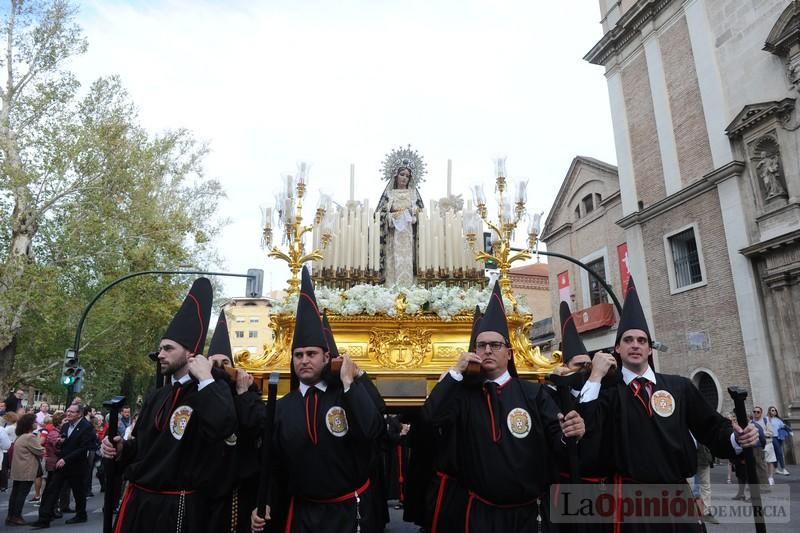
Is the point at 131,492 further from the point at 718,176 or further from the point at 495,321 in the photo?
the point at 718,176

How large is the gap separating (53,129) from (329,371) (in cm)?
1758

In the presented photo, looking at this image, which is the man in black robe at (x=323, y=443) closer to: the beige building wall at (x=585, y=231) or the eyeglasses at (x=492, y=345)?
the eyeglasses at (x=492, y=345)

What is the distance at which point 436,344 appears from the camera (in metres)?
5.99

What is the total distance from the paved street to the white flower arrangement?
2.78 m

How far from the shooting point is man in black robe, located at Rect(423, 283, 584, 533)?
3168mm

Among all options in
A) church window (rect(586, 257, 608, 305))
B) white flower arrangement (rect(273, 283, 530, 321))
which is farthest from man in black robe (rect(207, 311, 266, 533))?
church window (rect(586, 257, 608, 305))

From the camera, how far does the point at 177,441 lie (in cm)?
335

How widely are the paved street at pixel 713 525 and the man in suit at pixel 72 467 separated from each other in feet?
0.68

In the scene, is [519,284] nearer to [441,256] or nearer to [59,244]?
[59,244]

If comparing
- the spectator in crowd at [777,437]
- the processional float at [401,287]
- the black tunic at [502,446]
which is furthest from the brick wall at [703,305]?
the black tunic at [502,446]

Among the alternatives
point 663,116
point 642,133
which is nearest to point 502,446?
point 663,116

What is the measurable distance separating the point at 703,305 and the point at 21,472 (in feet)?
55.2

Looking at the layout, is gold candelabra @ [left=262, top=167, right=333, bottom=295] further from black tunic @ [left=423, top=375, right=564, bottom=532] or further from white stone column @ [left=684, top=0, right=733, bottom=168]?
white stone column @ [left=684, top=0, right=733, bottom=168]

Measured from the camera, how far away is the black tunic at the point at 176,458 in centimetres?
317
